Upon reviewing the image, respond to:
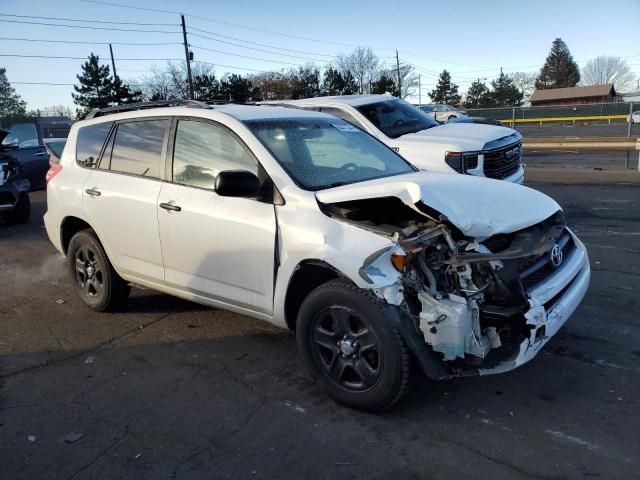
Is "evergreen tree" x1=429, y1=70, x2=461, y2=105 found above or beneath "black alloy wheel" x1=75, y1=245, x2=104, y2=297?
above

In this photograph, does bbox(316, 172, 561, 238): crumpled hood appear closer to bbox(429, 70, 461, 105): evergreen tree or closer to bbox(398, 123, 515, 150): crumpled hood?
bbox(398, 123, 515, 150): crumpled hood

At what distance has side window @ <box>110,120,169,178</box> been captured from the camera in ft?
14.9

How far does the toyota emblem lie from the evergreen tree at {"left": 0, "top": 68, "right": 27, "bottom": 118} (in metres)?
67.0

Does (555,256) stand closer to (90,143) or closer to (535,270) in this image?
(535,270)

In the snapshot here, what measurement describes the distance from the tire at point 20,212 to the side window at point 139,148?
5.97 meters

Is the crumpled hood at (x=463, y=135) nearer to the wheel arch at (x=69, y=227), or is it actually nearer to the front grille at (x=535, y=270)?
the front grille at (x=535, y=270)

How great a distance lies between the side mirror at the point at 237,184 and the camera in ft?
11.7

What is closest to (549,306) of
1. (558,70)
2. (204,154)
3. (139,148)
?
(204,154)

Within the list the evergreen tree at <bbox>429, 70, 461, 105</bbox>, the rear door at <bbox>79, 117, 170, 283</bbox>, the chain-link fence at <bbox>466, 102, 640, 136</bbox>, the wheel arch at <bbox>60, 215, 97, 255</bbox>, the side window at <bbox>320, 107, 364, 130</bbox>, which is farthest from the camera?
the evergreen tree at <bbox>429, 70, 461, 105</bbox>

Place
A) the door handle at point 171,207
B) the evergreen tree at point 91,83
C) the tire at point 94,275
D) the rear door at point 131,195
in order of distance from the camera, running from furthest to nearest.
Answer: the evergreen tree at point 91,83 < the tire at point 94,275 < the rear door at point 131,195 < the door handle at point 171,207

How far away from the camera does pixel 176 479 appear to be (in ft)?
9.23

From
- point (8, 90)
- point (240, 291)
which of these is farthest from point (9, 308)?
point (8, 90)

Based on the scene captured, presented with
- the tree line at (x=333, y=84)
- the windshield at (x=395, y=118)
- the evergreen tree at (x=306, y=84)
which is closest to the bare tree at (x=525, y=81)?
the tree line at (x=333, y=84)

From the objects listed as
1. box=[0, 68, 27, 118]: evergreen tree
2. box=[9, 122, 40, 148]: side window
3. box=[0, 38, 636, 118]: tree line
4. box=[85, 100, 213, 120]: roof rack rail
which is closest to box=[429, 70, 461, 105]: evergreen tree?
box=[0, 38, 636, 118]: tree line
